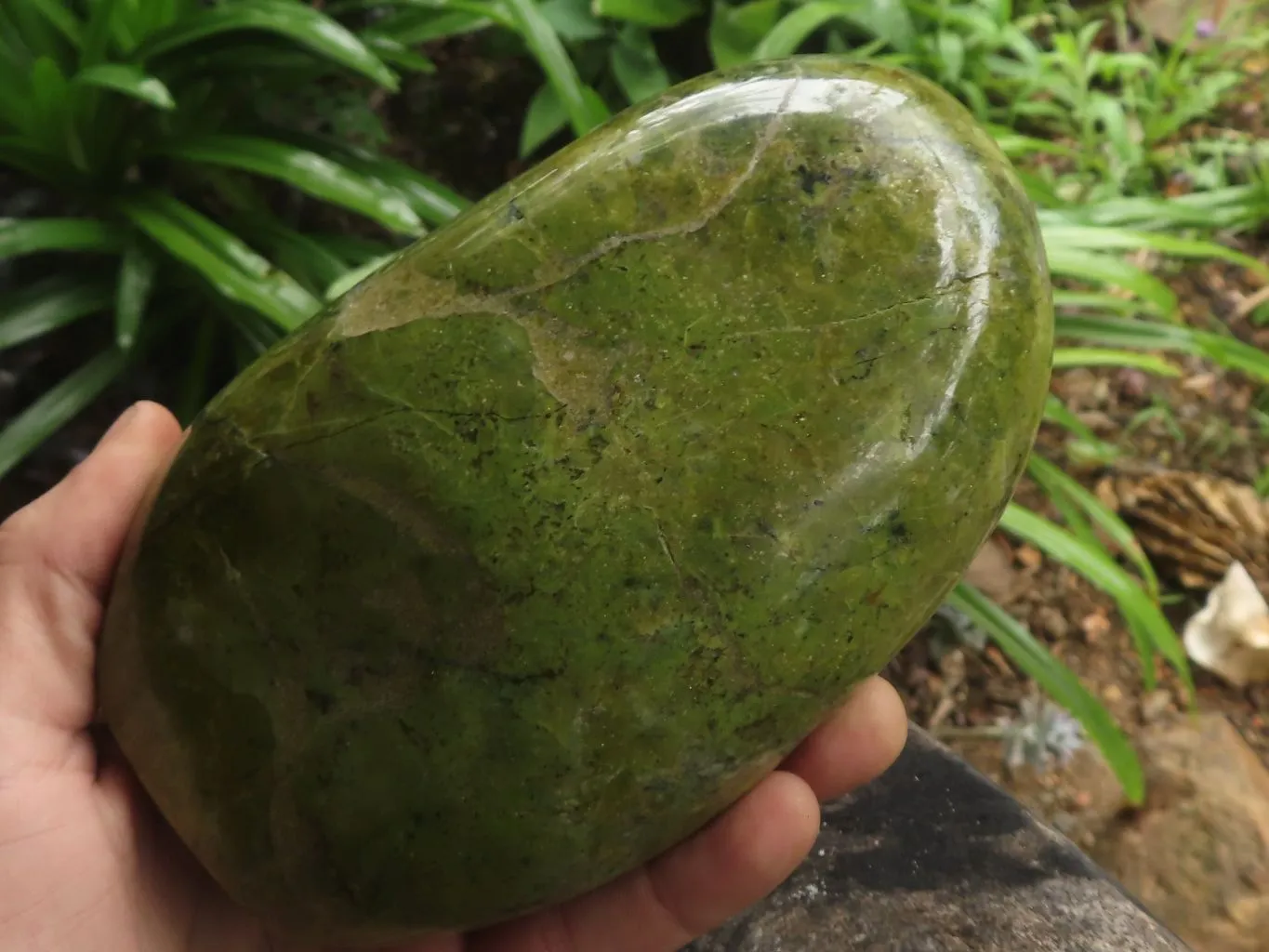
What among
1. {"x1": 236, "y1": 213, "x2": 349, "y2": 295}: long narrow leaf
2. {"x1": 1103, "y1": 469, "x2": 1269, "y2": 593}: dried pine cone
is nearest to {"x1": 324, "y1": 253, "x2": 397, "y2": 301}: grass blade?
{"x1": 236, "y1": 213, "x2": 349, "y2": 295}: long narrow leaf

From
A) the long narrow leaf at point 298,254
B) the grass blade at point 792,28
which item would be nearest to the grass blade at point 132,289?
the long narrow leaf at point 298,254

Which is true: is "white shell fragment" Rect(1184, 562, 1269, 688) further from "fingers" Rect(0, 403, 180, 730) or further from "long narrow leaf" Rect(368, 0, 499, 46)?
"fingers" Rect(0, 403, 180, 730)

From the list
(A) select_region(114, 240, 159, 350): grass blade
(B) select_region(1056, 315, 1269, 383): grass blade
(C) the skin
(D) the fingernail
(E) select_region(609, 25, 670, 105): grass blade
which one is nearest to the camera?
(C) the skin

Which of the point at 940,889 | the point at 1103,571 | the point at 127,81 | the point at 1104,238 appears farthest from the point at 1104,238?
the point at 127,81

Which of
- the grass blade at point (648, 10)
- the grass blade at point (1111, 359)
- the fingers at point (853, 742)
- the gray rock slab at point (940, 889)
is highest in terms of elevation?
the grass blade at point (648, 10)

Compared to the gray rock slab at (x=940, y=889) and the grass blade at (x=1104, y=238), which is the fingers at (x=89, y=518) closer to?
the gray rock slab at (x=940, y=889)

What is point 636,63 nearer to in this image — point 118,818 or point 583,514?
point 583,514
